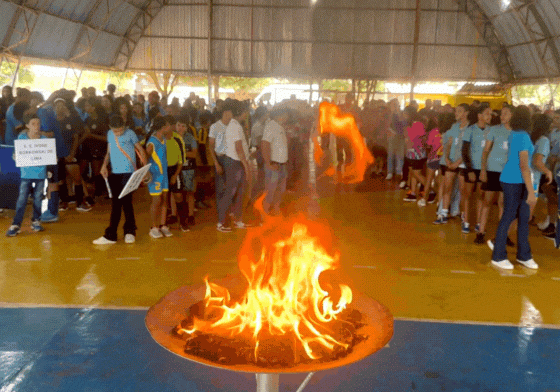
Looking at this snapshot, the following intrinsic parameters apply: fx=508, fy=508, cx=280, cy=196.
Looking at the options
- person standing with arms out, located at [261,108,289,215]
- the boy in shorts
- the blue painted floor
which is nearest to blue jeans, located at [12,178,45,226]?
the boy in shorts

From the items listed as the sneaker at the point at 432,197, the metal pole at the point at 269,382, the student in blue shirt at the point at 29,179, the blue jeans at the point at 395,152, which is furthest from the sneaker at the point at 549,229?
the student in blue shirt at the point at 29,179

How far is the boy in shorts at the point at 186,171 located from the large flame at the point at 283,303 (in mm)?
4489

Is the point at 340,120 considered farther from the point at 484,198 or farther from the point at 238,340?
the point at 238,340

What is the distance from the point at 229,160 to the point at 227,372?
162 inches

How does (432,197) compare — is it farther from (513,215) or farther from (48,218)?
(48,218)

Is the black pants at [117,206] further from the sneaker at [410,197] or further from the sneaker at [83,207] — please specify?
the sneaker at [410,197]

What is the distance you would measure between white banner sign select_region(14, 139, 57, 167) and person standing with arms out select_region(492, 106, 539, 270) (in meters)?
5.81

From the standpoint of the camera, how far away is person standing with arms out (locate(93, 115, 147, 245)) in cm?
655

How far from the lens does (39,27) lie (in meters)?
17.7

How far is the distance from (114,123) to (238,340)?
4.67 meters

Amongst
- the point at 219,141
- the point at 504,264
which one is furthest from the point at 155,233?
the point at 504,264

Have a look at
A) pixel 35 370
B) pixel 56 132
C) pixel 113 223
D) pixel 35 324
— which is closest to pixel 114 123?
pixel 113 223

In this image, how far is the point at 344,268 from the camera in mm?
6051

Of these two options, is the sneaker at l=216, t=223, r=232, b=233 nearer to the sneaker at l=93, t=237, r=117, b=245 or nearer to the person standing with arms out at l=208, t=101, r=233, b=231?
the person standing with arms out at l=208, t=101, r=233, b=231
